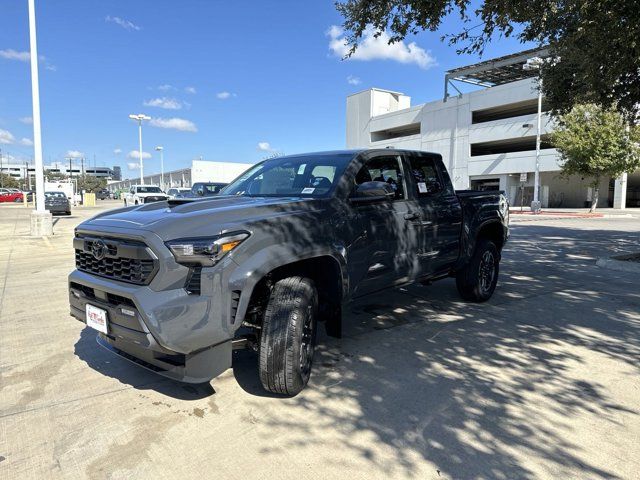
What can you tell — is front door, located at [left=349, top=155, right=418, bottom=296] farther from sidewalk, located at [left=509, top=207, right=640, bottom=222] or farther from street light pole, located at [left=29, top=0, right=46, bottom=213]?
sidewalk, located at [left=509, top=207, right=640, bottom=222]

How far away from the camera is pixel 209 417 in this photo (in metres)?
3.11

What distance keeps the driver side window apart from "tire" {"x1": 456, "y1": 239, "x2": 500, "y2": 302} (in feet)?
5.57

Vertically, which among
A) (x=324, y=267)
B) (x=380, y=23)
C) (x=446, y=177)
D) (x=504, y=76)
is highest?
(x=504, y=76)

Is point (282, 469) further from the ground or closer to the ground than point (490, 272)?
closer to the ground

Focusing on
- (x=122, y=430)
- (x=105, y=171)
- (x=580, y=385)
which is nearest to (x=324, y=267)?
(x=122, y=430)

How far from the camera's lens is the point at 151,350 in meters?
2.88

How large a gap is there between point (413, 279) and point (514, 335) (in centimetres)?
125

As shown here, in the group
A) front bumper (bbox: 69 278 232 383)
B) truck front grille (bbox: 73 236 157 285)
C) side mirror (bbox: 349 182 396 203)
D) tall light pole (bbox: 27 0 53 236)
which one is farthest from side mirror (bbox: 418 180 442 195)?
tall light pole (bbox: 27 0 53 236)

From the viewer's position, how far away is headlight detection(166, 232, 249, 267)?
281 cm

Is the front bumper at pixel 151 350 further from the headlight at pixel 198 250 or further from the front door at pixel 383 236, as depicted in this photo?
the front door at pixel 383 236

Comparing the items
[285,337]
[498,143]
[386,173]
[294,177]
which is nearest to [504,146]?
[498,143]

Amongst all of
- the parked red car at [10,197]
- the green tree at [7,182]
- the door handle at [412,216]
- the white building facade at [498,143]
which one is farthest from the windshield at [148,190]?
the green tree at [7,182]

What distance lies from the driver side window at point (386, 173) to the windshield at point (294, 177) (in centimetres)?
22

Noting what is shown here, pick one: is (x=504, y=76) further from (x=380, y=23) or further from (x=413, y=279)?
(x=413, y=279)
